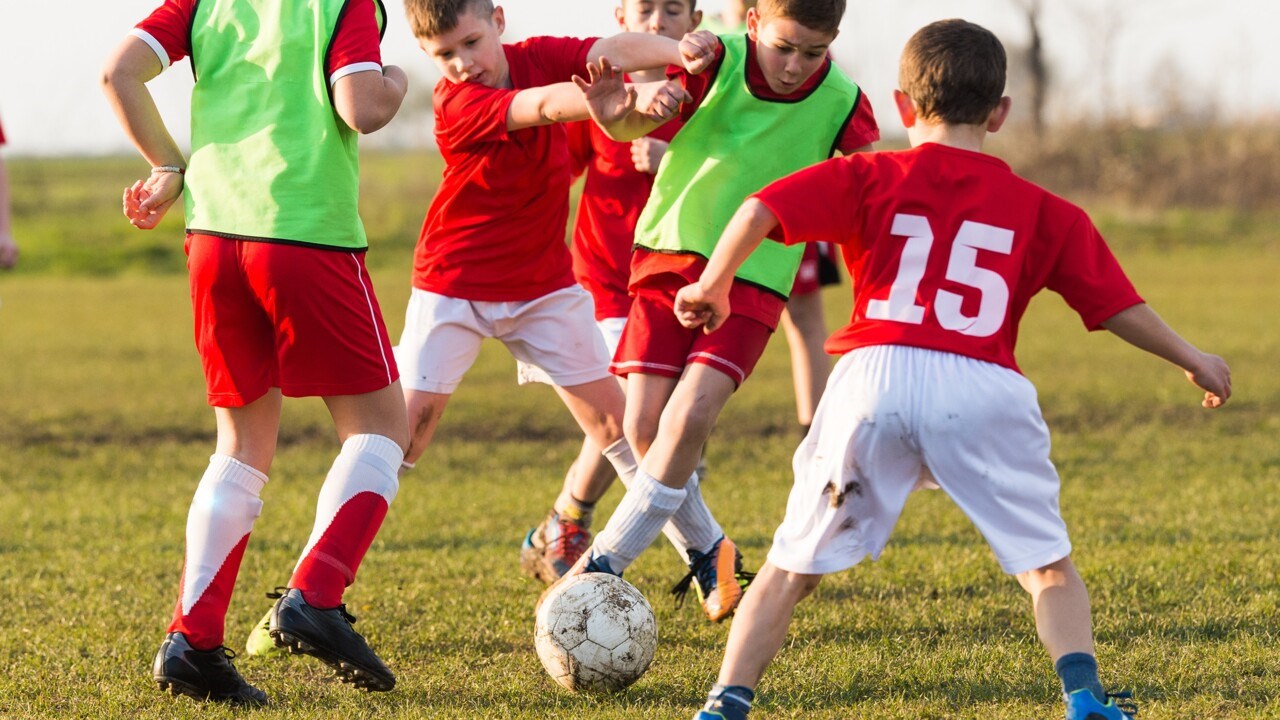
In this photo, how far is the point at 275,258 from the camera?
3.43 metres

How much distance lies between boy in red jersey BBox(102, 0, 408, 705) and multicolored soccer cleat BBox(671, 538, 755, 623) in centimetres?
124

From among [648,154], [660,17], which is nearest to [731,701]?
[648,154]

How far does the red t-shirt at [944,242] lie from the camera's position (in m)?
3.09

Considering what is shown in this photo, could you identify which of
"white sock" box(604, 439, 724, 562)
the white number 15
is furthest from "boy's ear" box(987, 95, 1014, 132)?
"white sock" box(604, 439, 724, 562)

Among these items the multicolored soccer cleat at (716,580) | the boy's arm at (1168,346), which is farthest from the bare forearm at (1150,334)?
the multicolored soccer cleat at (716,580)

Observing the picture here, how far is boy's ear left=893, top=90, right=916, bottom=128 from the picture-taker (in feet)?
10.7

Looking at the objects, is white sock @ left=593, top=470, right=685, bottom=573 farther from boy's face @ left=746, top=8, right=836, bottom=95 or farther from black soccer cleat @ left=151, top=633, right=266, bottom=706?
boy's face @ left=746, top=8, right=836, bottom=95

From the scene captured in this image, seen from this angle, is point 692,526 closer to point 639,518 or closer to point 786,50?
point 639,518

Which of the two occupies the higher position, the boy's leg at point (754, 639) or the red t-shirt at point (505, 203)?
the red t-shirt at point (505, 203)

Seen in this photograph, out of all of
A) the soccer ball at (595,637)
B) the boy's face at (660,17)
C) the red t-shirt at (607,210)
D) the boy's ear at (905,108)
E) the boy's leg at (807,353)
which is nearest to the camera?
the boy's ear at (905,108)

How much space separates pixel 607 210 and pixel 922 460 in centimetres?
240

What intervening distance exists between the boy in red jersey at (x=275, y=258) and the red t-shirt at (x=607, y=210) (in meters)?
1.70

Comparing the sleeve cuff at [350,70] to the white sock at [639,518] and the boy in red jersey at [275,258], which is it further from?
the white sock at [639,518]

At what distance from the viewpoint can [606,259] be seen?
17.3ft
